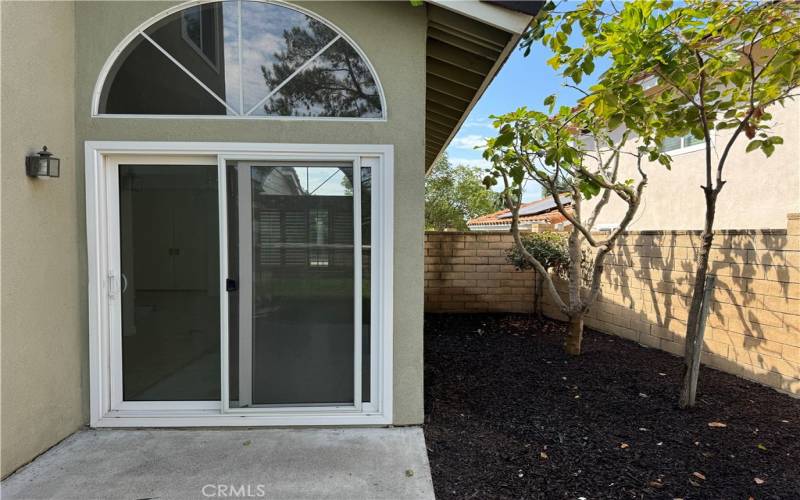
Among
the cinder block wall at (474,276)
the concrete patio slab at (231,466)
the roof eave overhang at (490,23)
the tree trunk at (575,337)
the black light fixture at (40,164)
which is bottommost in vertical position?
the concrete patio slab at (231,466)

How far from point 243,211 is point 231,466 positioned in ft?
6.34

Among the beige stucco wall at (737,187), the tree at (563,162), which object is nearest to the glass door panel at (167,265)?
the tree at (563,162)

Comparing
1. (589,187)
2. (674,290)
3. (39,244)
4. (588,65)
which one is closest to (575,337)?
(674,290)

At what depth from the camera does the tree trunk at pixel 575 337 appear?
571 centimetres

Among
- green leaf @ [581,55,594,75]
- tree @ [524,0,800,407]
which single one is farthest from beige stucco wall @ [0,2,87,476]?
green leaf @ [581,55,594,75]

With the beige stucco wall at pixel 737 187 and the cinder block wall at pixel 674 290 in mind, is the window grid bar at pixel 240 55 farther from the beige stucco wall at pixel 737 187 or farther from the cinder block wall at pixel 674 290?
the beige stucco wall at pixel 737 187

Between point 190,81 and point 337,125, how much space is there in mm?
1251

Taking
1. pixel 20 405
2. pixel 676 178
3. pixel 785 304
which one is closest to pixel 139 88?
pixel 20 405

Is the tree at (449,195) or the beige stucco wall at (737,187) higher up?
the tree at (449,195)

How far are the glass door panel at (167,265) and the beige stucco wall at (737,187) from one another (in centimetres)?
552

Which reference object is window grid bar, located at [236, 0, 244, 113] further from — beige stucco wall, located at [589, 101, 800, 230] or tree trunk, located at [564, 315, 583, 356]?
beige stucco wall, located at [589, 101, 800, 230]

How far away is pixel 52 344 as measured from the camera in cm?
338

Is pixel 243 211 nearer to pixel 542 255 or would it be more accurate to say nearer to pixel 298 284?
pixel 298 284

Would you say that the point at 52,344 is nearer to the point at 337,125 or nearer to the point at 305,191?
the point at 305,191
